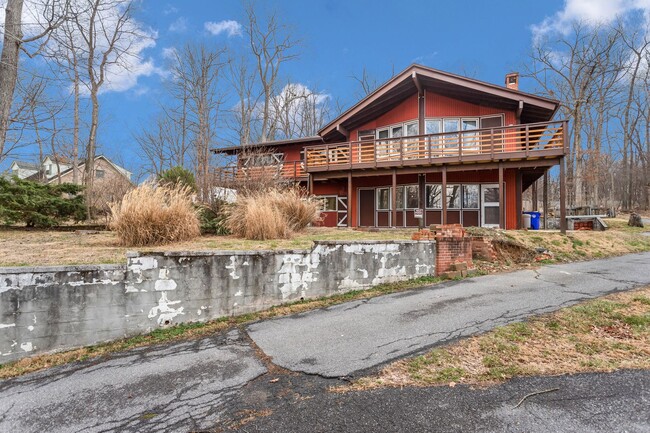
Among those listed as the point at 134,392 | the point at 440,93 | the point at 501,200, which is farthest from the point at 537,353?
the point at 440,93

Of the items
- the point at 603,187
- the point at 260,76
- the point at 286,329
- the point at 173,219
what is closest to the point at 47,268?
the point at 286,329

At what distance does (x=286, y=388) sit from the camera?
10.0 ft

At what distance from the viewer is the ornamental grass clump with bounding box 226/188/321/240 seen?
8.40 metres

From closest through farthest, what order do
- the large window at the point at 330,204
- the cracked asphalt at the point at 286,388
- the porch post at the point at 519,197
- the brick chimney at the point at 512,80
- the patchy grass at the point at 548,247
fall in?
1. the cracked asphalt at the point at 286,388
2. the patchy grass at the point at 548,247
3. the porch post at the point at 519,197
4. the brick chimney at the point at 512,80
5. the large window at the point at 330,204

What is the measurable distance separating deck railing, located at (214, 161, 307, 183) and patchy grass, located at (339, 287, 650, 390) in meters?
9.79

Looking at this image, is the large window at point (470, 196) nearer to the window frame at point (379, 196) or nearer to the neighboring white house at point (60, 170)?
the window frame at point (379, 196)

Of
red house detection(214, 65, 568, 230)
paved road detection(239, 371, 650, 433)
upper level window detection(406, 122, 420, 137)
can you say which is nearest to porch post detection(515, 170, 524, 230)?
red house detection(214, 65, 568, 230)

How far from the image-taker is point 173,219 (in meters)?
7.38

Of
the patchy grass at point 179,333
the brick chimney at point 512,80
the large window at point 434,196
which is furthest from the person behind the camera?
the brick chimney at point 512,80

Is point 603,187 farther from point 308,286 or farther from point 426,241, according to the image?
point 308,286

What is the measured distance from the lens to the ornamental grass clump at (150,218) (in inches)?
268

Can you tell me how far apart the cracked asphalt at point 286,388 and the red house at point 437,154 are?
9.14 metres

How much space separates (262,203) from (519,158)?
10146 millimetres

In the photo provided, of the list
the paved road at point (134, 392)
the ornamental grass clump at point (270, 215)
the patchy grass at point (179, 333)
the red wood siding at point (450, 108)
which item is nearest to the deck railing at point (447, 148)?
the red wood siding at point (450, 108)
